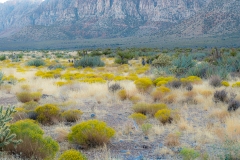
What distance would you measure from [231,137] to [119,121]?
3378mm

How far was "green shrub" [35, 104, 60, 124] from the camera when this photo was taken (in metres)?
7.62

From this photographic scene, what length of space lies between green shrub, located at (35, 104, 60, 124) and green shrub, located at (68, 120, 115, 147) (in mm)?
1767

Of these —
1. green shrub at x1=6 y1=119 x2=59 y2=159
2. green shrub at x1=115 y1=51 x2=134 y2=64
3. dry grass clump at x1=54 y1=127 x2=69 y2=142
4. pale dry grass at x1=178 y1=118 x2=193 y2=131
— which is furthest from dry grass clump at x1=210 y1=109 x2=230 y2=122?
green shrub at x1=115 y1=51 x2=134 y2=64

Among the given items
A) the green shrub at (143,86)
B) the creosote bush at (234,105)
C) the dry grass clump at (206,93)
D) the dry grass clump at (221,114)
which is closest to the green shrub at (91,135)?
the dry grass clump at (221,114)

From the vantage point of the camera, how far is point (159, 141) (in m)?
6.32

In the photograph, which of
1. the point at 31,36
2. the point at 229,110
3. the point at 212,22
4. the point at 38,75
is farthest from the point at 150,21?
the point at 229,110

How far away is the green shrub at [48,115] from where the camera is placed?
762 cm

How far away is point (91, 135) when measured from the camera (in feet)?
19.5

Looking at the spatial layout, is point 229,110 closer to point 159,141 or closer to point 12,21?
point 159,141

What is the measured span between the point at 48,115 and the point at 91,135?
2372 mm

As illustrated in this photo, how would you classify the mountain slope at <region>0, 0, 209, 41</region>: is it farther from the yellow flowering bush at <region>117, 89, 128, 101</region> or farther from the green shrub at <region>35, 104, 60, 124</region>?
the green shrub at <region>35, 104, 60, 124</region>

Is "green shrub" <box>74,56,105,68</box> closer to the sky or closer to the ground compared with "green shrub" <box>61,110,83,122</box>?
closer to the ground

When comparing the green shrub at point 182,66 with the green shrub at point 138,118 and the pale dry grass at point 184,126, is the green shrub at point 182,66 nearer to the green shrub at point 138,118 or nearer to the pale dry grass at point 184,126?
the green shrub at point 138,118

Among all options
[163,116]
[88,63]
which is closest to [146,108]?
[163,116]
